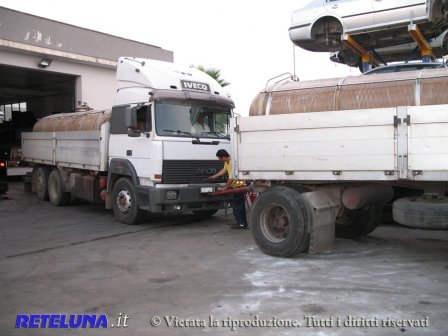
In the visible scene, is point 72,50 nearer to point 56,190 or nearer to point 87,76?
point 87,76

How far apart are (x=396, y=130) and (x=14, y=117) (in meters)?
22.6

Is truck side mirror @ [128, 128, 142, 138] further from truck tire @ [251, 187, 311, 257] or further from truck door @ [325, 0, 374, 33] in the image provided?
truck door @ [325, 0, 374, 33]

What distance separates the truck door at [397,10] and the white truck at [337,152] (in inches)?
160

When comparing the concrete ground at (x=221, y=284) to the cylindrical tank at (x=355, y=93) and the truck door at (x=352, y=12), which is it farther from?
the truck door at (x=352, y=12)

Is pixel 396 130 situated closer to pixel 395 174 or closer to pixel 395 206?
pixel 395 174

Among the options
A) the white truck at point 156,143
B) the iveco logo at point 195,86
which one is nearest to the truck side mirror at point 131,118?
the white truck at point 156,143

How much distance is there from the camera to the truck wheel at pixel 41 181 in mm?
14180

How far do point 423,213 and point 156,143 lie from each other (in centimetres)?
506

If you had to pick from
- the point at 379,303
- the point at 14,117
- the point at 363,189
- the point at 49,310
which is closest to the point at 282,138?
the point at 363,189

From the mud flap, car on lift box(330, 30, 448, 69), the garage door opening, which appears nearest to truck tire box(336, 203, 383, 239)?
the mud flap

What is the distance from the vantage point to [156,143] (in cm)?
896

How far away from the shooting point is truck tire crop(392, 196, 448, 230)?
5.66 meters

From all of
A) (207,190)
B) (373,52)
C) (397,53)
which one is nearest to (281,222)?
(207,190)

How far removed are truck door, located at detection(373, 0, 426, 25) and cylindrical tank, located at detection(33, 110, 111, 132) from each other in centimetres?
647
